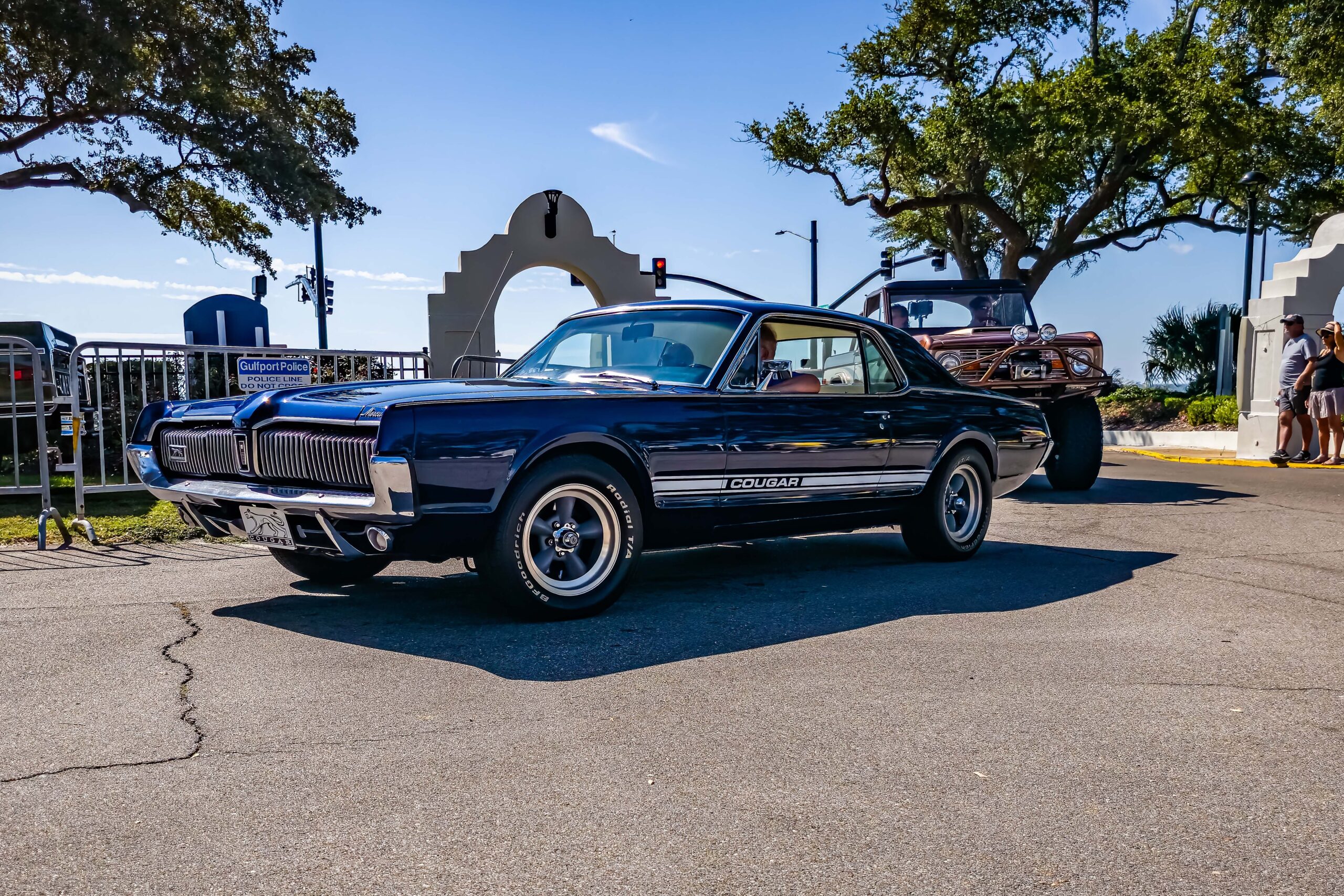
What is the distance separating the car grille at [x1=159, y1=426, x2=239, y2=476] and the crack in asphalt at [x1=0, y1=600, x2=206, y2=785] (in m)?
0.74

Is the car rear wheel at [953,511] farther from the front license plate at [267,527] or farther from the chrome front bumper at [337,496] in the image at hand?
the front license plate at [267,527]

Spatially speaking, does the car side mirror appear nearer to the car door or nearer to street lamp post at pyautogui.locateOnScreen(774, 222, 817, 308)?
the car door

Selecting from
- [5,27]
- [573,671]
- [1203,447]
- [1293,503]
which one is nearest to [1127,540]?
[1293,503]

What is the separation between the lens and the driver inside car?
19.3ft

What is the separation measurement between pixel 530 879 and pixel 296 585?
391 cm

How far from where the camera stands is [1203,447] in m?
20.1

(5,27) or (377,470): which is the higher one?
(5,27)

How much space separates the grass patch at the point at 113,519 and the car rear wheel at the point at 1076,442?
7967 millimetres

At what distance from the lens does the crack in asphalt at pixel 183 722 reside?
3.12 m

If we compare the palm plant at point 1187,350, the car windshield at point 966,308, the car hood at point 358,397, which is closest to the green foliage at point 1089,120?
the palm plant at point 1187,350

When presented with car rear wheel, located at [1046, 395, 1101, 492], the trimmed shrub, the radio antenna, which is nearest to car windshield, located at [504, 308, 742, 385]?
the radio antenna

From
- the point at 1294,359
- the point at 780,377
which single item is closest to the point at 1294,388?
the point at 1294,359

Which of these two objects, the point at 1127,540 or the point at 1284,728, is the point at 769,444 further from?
the point at 1127,540

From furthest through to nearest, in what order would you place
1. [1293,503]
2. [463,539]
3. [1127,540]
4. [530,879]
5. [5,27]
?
[5,27], [1293,503], [1127,540], [463,539], [530,879]
